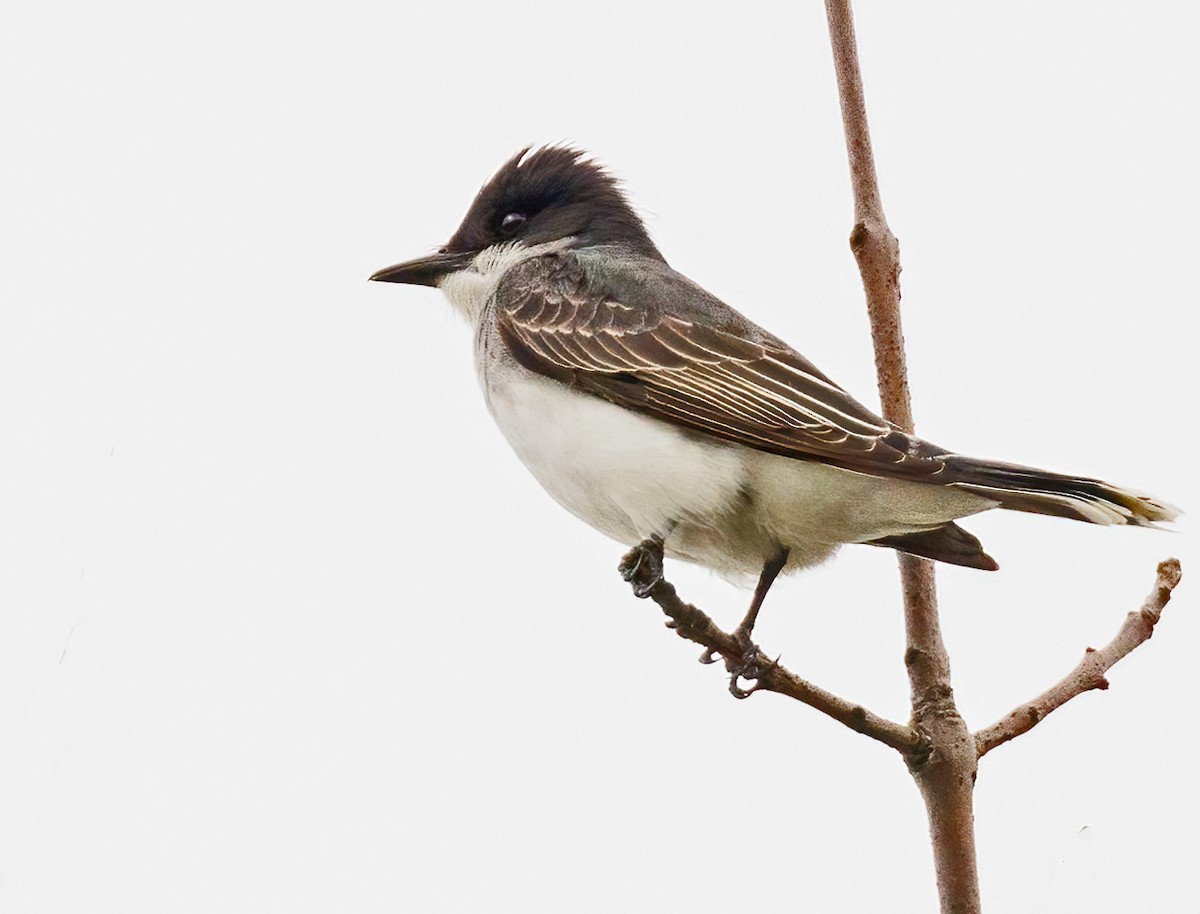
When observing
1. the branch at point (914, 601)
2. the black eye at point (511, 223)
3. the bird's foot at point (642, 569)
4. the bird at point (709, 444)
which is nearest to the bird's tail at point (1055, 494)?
the bird at point (709, 444)

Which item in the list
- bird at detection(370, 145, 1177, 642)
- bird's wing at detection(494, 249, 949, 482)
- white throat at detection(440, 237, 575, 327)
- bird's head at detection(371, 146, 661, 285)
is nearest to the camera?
bird at detection(370, 145, 1177, 642)

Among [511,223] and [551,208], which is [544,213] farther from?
[511,223]

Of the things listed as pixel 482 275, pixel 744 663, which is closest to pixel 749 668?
pixel 744 663

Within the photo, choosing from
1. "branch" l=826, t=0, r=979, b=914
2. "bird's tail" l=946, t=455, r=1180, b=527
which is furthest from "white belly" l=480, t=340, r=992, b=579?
"branch" l=826, t=0, r=979, b=914

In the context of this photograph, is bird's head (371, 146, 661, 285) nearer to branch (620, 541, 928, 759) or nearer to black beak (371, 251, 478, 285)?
black beak (371, 251, 478, 285)

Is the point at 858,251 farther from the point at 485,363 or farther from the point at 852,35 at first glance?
the point at 485,363

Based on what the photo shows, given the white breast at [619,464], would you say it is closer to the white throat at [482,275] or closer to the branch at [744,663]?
the branch at [744,663]
